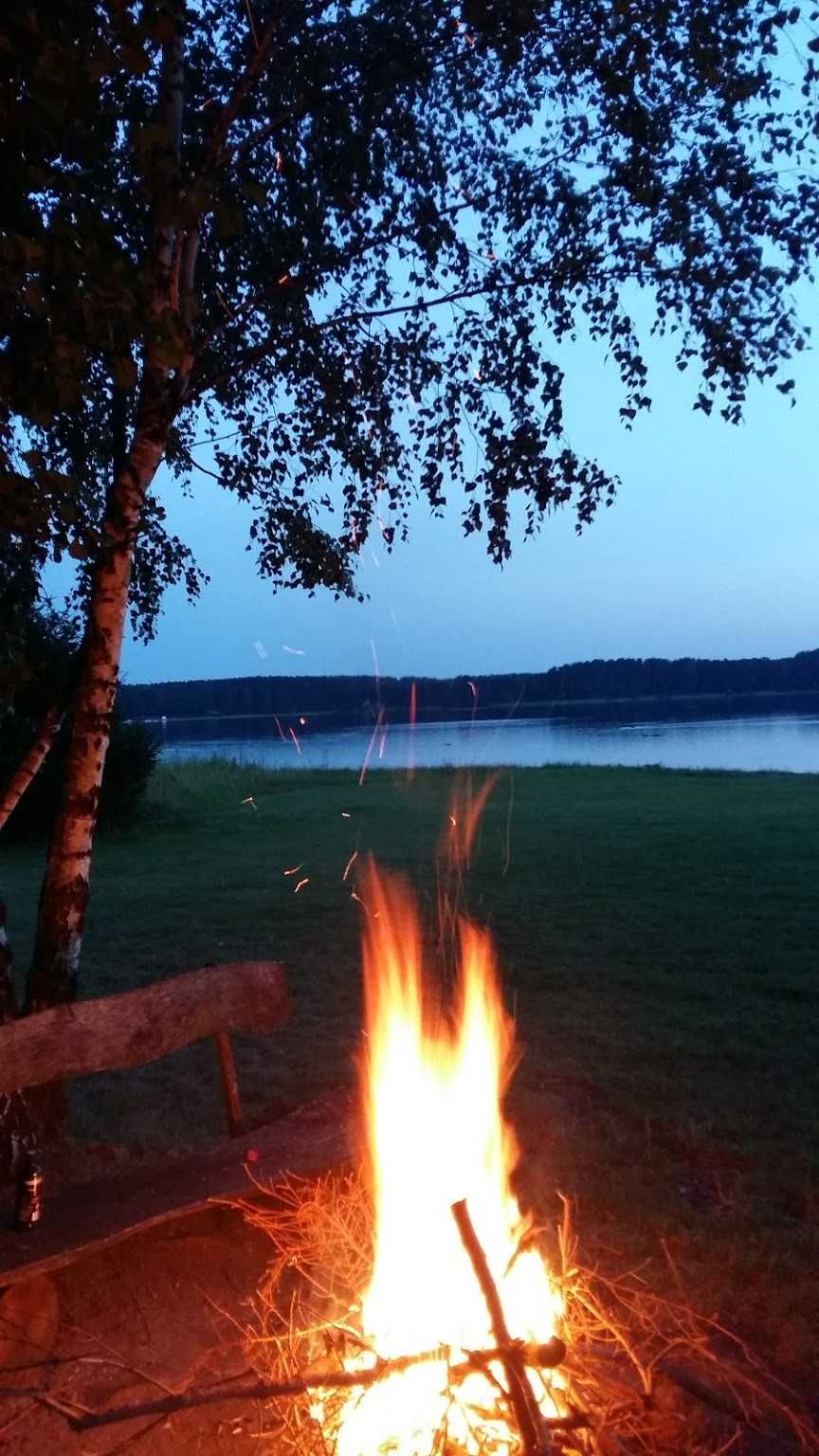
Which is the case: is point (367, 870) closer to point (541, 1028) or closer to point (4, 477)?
point (541, 1028)

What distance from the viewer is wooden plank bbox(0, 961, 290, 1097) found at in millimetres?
3617

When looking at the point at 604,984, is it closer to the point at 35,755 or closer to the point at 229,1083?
the point at 229,1083

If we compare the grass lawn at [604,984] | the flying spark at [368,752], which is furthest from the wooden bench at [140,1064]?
the flying spark at [368,752]

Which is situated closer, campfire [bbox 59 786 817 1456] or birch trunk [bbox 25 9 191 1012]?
campfire [bbox 59 786 817 1456]

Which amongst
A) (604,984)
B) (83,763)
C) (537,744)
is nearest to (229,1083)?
(83,763)

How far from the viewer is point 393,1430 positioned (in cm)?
258

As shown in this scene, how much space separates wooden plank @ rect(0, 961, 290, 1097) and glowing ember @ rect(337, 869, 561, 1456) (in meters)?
0.58

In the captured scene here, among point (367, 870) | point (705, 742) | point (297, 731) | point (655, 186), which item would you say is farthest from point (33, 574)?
point (297, 731)

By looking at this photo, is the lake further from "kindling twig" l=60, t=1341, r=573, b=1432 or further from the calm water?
"kindling twig" l=60, t=1341, r=573, b=1432

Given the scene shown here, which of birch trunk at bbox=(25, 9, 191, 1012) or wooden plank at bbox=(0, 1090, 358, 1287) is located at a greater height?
birch trunk at bbox=(25, 9, 191, 1012)

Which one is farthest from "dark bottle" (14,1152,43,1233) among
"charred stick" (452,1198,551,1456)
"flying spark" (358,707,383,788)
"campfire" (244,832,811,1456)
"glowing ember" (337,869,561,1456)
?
"flying spark" (358,707,383,788)

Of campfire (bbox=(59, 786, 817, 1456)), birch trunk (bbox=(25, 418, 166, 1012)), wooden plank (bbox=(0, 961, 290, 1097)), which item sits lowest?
campfire (bbox=(59, 786, 817, 1456))

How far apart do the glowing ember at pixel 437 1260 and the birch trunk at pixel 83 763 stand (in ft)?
4.36

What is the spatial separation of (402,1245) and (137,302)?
3.00 metres
